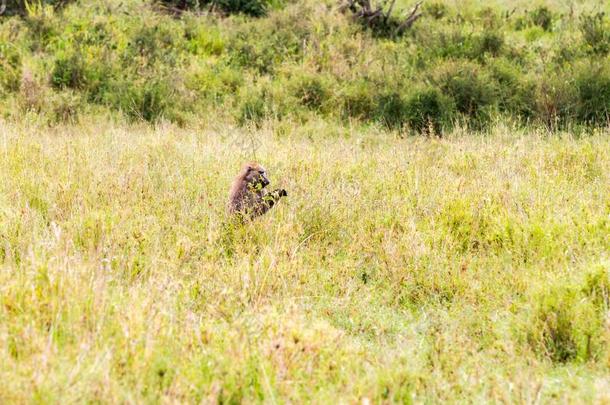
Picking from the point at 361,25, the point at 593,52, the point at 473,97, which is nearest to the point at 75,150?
the point at 473,97

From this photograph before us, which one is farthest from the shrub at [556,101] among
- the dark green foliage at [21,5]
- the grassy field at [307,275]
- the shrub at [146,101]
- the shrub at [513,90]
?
the dark green foliage at [21,5]

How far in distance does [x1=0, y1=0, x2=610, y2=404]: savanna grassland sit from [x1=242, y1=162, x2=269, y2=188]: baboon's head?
312 millimetres

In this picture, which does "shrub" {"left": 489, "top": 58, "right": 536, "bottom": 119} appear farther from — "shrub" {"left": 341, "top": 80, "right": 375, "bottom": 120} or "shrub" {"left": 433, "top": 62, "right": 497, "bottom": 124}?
"shrub" {"left": 341, "top": 80, "right": 375, "bottom": 120}

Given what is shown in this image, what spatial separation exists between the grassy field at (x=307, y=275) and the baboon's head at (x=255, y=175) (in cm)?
35

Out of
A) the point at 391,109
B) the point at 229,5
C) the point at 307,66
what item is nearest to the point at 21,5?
the point at 229,5

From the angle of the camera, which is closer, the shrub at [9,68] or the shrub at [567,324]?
the shrub at [567,324]

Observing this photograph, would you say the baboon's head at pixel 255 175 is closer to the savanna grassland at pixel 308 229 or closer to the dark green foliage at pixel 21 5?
the savanna grassland at pixel 308 229

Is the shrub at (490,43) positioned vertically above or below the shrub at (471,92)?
above

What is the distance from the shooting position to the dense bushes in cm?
1097

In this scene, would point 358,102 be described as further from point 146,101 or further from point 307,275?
point 307,275

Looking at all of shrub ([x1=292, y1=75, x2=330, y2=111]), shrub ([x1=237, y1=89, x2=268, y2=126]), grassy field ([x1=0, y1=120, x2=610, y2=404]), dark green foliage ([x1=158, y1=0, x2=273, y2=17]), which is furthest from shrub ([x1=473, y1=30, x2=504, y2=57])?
dark green foliage ([x1=158, y1=0, x2=273, y2=17])

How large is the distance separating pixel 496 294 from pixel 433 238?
3.11ft

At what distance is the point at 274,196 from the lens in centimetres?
562

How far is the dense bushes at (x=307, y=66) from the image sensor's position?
11.0 m
